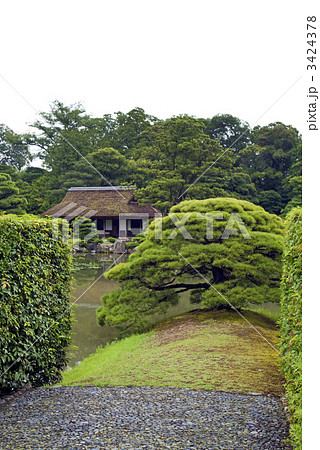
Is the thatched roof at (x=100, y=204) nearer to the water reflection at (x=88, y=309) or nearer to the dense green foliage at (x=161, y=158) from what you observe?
the dense green foliage at (x=161, y=158)

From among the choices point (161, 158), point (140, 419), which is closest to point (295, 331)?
point (140, 419)

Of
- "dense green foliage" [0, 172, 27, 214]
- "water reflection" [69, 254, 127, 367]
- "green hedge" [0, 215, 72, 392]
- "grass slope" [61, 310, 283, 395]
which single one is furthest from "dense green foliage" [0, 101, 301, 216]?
"green hedge" [0, 215, 72, 392]

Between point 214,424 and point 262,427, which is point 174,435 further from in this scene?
point 262,427

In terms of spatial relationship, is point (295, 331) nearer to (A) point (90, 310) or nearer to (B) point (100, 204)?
(A) point (90, 310)

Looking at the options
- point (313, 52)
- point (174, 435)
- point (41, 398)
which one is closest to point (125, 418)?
point (174, 435)

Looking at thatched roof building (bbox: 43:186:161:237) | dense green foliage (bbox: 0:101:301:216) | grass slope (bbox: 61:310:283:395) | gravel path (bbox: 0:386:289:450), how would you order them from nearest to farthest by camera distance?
gravel path (bbox: 0:386:289:450) < grass slope (bbox: 61:310:283:395) < dense green foliage (bbox: 0:101:301:216) < thatched roof building (bbox: 43:186:161:237)

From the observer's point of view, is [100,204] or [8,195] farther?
[100,204]

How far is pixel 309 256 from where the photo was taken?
182cm

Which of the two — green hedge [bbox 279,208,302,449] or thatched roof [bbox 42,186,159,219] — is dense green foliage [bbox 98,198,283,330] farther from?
thatched roof [bbox 42,186,159,219]

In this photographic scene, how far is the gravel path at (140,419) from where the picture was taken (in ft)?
8.43

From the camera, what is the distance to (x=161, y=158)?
17.2 meters

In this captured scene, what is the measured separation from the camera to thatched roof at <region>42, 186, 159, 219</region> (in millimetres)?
20922

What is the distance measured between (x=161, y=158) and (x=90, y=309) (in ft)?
34.4

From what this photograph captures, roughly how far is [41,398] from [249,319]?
3699mm
